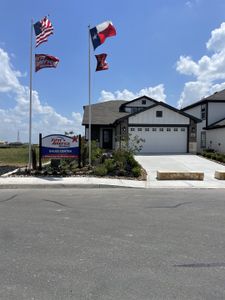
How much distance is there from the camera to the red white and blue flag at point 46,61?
16375 mm

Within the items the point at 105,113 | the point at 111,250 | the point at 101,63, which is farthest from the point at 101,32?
the point at 105,113

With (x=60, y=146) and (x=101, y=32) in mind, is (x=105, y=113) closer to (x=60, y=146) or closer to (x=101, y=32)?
(x=101, y=32)

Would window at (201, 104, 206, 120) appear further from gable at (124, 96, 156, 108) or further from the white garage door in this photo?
gable at (124, 96, 156, 108)

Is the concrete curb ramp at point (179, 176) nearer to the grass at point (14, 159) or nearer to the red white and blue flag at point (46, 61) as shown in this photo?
the red white and blue flag at point (46, 61)

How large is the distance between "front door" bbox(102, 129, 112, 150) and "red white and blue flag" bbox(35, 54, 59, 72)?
18797 mm

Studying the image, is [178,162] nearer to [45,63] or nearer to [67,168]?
[67,168]

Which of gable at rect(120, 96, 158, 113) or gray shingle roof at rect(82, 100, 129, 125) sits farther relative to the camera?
gable at rect(120, 96, 158, 113)

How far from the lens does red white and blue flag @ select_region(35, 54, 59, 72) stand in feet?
53.7

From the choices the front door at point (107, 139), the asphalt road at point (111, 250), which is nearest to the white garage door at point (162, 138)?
the front door at point (107, 139)

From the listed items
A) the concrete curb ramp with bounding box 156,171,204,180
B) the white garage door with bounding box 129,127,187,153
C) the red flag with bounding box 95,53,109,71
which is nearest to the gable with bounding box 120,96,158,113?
the white garage door with bounding box 129,127,187,153

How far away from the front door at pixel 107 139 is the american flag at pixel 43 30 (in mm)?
18883

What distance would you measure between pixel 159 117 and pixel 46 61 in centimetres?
1516

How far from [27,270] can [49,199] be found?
5843mm

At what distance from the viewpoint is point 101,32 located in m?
17.4
